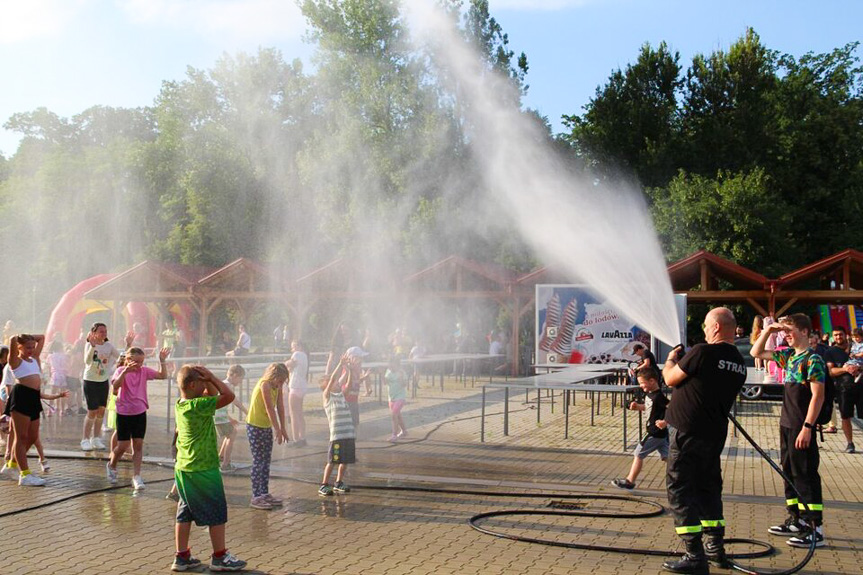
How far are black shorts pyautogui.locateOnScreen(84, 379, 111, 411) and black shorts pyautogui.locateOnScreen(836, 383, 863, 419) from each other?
11233 mm

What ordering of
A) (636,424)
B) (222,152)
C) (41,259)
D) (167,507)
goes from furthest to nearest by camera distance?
(41,259), (222,152), (636,424), (167,507)

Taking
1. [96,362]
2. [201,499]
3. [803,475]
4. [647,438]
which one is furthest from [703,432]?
[96,362]

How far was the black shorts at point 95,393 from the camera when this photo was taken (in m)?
12.5

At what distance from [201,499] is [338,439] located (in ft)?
10.6

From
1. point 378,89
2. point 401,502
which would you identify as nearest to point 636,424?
point 401,502

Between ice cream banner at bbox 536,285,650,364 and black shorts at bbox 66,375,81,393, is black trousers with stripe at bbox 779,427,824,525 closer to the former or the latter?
black shorts at bbox 66,375,81,393

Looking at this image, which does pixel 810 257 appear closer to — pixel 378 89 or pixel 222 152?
pixel 378 89

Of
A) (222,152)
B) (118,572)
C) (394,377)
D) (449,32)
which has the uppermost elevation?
(449,32)

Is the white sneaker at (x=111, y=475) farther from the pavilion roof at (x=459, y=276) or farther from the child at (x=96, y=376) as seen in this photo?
the pavilion roof at (x=459, y=276)

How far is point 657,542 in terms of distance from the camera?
7.57 metres

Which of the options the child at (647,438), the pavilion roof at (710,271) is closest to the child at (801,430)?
the child at (647,438)

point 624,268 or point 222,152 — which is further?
point 222,152

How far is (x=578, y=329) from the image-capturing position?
23.5m

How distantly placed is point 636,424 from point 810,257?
98.0 ft
